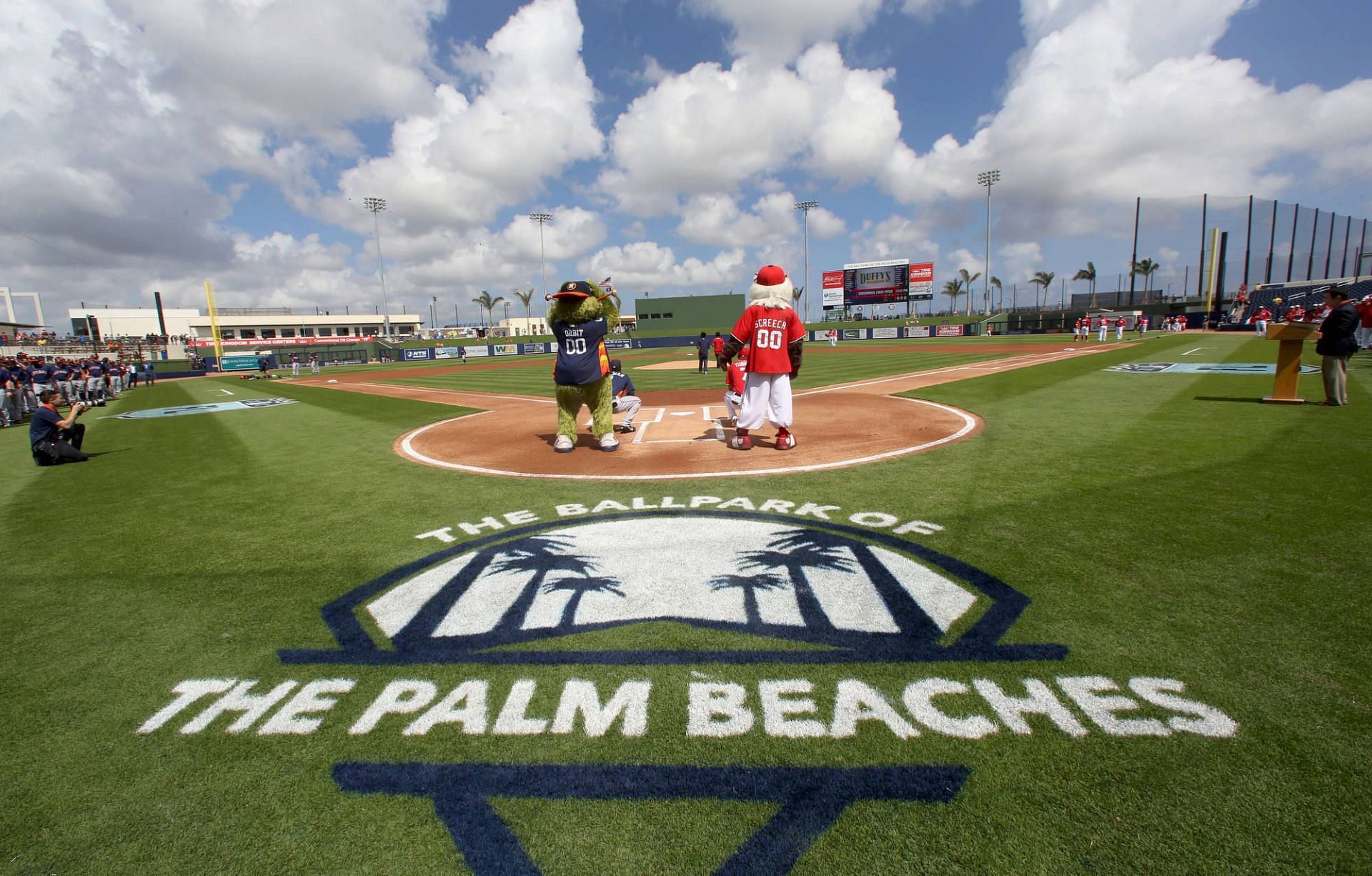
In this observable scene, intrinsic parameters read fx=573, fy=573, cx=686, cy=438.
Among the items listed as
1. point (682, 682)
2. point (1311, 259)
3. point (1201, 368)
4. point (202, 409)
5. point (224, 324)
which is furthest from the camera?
point (224, 324)

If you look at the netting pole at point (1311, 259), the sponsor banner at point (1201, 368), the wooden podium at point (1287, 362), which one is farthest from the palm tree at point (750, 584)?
the netting pole at point (1311, 259)

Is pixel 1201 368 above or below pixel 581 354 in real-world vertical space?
below

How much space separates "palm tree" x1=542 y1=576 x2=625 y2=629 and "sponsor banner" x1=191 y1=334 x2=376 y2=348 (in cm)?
8967

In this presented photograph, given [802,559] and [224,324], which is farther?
[224,324]

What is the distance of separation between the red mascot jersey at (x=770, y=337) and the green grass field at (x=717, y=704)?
265cm

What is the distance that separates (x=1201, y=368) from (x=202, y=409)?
102ft

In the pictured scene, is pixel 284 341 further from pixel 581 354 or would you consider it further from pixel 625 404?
pixel 581 354

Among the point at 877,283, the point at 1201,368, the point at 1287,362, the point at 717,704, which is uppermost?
the point at 877,283

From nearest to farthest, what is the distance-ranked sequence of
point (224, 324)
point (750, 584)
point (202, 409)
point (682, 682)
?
1. point (682, 682)
2. point (750, 584)
3. point (202, 409)
4. point (224, 324)

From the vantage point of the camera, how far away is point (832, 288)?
80.5 m

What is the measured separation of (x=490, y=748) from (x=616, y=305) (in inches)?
293

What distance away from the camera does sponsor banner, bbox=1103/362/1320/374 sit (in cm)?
1569

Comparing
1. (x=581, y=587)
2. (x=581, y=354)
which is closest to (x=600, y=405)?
(x=581, y=354)

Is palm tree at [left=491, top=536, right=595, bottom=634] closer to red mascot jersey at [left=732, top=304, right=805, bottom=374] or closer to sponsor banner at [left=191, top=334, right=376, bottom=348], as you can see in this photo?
red mascot jersey at [left=732, top=304, right=805, bottom=374]
